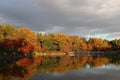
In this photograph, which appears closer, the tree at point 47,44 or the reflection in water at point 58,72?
the reflection in water at point 58,72

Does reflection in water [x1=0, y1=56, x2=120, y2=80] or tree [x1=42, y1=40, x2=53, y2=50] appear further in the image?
tree [x1=42, y1=40, x2=53, y2=50]

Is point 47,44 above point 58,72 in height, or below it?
above

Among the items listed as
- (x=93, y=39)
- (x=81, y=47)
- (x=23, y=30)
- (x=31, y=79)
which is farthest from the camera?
(x=93, y=39)

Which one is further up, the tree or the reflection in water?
the tree

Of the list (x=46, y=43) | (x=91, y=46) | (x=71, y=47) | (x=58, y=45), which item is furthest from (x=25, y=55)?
(x=91, y=46)

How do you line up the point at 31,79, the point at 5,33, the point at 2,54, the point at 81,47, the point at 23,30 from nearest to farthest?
the point at 31,79 → the point at 2,54 → the point at 5,33 → the point at 23,30 → the point at 81,47

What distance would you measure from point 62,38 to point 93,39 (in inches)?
975

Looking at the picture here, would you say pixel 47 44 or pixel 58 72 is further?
pixel 47 44

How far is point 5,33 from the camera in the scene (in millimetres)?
69188

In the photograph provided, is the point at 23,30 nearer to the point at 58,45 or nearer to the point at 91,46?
the point at 58,45

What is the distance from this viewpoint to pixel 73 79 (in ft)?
68.2

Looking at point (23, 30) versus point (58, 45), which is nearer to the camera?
point (23, 30)

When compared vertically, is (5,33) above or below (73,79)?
above

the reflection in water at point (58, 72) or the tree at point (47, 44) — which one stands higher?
the tree at point (47, 44)
